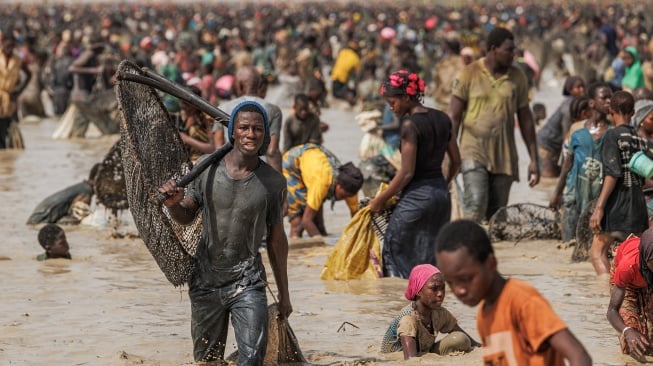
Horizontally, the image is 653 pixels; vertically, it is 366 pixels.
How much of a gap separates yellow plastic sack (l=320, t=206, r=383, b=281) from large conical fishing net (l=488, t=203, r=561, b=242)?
1.76m

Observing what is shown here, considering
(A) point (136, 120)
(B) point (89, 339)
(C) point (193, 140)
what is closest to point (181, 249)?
(A) point (136, 120)

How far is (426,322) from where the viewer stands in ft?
21.6

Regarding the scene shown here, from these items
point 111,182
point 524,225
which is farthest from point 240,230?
point 111,182

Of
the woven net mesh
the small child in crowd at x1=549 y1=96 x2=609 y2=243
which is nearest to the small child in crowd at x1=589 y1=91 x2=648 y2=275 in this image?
the small child in crowd at x1=549 y1=96 x2=609 y2=243

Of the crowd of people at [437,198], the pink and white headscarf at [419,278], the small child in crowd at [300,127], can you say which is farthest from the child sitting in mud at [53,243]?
the pink and white headscarf at [419,278]

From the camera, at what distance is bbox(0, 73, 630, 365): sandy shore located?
6.98 metres

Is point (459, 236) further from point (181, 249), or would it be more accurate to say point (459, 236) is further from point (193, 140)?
point (193, 140)

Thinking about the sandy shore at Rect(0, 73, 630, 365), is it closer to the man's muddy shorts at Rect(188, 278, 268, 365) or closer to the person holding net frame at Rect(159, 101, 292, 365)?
the man's muddy shorts at Rect(188, 278, 268, 365)

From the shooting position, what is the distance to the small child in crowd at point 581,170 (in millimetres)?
9203

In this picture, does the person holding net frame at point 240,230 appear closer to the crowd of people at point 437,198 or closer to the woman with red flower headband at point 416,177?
the crowd of people at point 437,198

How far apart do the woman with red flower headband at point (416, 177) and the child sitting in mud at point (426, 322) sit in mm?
1534

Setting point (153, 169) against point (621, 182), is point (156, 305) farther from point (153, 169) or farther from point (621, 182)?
point (621, 182)

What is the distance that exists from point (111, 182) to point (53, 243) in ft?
5.37

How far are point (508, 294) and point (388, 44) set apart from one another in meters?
29.7
